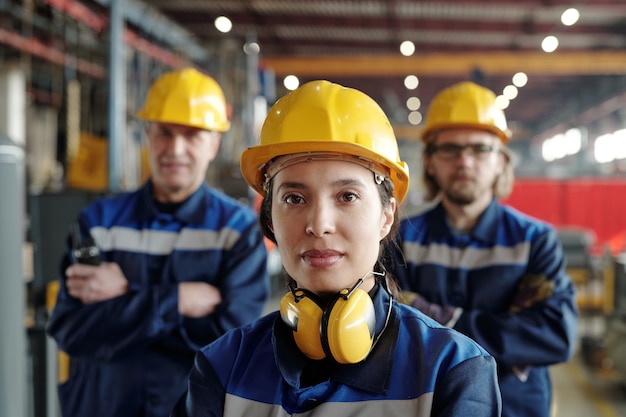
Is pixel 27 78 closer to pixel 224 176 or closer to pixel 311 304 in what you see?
pixel 224 176

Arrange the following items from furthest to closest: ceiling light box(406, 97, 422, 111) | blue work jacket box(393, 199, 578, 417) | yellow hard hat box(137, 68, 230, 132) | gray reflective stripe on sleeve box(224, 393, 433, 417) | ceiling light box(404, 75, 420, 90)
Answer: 1. ceiling light box(406, 97, 422, 111)
2. ceiling light box(404, 75, 420, 90)
3. yellow hard hat box(137, 68, 230, 132)
4. blue work jacket box(393, 199, 578, 417)
5. gray reflective stripe on sleeve box(224, 393, 433, 417)

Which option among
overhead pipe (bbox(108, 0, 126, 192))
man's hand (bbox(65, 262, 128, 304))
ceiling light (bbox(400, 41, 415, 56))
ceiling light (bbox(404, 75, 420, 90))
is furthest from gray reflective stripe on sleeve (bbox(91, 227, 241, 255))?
ceiling light (bbox(404, 75, 420, 90))

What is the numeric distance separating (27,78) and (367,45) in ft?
25.3

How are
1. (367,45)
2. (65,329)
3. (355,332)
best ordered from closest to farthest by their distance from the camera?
(355,332)
(65,329)
(367,45)

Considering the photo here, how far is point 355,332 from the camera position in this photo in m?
1.21

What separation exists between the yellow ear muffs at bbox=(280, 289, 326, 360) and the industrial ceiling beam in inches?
496

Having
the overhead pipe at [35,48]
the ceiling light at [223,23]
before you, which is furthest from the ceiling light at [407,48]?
the overhead pipe at [35,48]

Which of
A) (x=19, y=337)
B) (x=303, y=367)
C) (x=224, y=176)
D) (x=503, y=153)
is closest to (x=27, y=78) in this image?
(x=224, y=176)

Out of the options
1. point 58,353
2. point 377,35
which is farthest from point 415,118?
point 58,353

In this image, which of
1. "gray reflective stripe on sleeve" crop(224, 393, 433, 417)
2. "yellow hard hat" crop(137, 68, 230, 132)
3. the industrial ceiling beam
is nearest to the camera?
"gray reflective stripe on sleeve" crop(224, 393, 433, 417)

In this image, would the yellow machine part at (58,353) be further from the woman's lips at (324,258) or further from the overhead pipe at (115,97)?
the woman's lips at (324,258)

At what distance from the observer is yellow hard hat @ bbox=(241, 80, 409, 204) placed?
4.29 ft

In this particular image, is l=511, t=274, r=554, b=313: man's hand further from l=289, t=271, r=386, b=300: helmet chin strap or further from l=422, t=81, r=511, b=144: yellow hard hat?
l=289, t=271, r=386, b=300: helmet chin strap

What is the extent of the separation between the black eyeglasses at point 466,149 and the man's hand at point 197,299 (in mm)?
1061
